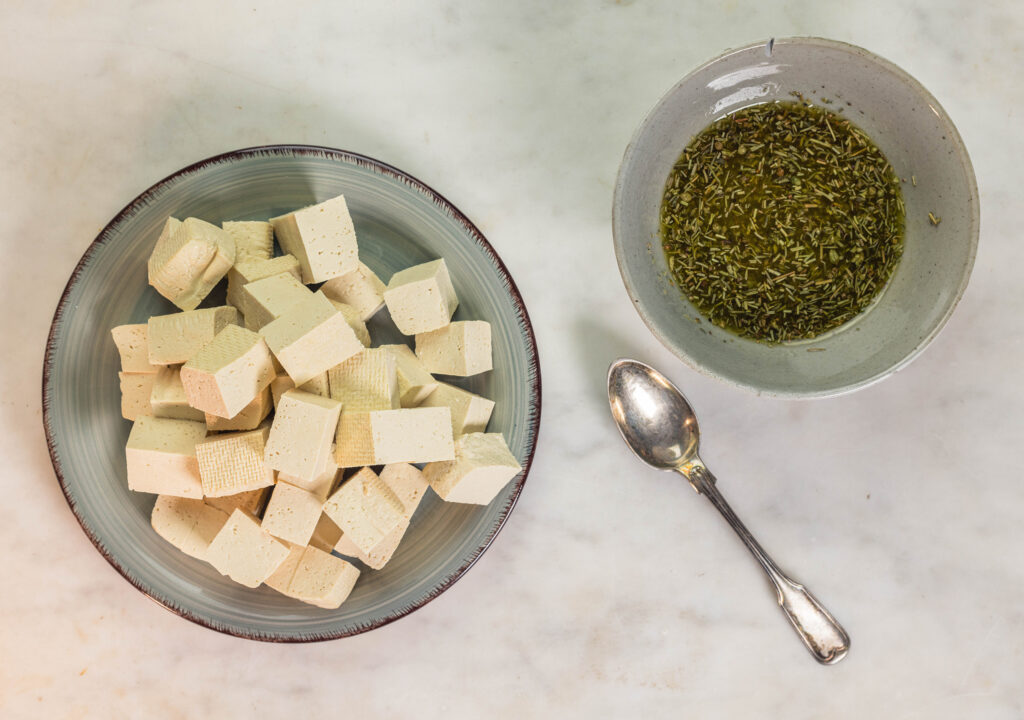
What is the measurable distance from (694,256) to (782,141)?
0.32 metres

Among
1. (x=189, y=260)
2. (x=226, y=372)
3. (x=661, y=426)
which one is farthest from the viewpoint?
(x=661, y=426)

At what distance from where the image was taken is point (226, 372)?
1301 mm

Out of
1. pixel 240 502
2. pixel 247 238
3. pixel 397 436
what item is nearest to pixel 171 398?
pixel 240 502

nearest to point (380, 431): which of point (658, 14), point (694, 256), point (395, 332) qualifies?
point (395, 332)

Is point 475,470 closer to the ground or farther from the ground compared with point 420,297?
closer to the ground

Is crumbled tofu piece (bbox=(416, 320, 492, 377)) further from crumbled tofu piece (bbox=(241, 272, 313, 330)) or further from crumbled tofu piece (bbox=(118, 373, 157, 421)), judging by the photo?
crumbled tofu piece (bbox=(118, 373, 157, 421))

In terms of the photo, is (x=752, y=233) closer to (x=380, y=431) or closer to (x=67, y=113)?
(x=380, y=431)

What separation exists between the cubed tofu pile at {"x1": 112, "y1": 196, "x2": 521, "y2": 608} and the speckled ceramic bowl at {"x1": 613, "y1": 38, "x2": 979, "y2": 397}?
16.7 inches

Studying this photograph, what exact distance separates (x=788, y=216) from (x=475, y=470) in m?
0.88

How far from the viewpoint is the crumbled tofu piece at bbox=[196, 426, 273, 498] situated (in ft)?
4.49

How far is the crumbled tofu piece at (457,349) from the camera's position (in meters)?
1.50

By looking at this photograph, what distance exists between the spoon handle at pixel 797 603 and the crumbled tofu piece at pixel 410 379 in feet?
2.21

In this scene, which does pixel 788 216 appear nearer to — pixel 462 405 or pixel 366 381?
pixel 462 405

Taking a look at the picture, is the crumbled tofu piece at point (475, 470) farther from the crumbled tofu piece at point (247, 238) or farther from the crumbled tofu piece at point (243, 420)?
the crumbled tofu piece at point (247, 238)
